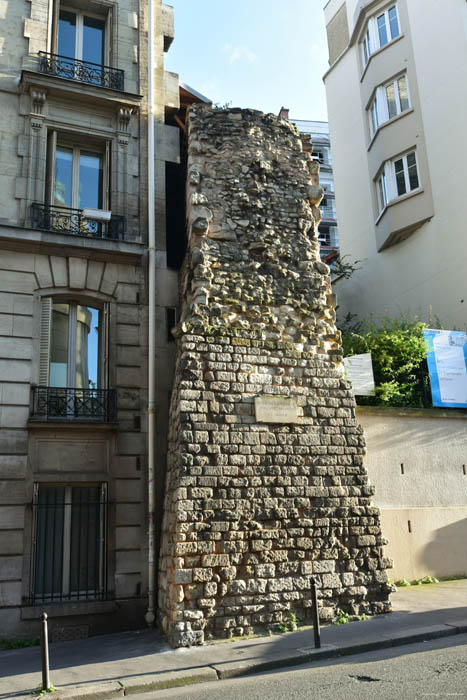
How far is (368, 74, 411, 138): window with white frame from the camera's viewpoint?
1750 centimetres

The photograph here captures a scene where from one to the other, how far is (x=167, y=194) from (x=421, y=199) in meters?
7.73

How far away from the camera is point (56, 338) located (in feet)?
34.4

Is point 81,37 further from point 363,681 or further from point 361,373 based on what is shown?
point 363,681

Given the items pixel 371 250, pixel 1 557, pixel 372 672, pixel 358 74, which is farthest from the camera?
pixel 358 74

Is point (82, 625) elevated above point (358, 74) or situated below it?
below

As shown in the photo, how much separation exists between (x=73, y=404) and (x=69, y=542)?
7.07ft

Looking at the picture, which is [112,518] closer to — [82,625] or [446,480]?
[82,625]

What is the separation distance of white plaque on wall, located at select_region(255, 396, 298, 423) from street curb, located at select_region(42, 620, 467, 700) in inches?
128

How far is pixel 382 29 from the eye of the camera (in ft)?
61.0

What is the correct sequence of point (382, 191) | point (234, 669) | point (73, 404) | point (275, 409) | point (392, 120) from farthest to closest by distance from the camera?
point (382, 191)
point (392, 120)
point (73, 404)
point (275, 409)
point (234, 669)

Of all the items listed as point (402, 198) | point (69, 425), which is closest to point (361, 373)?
point (69, 425)

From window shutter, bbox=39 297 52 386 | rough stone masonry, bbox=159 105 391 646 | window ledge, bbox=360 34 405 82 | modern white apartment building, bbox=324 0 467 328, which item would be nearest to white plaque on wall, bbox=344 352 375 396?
rough stone masonry, bbox=159 105 391 646

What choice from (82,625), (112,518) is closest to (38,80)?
(112,518)

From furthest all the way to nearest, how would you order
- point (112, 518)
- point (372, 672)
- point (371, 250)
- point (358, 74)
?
point (358, 74), point (371, 250), point (112, 518), point (372, 672)
